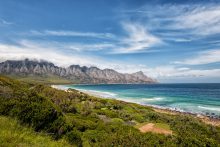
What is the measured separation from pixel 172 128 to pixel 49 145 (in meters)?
14.3

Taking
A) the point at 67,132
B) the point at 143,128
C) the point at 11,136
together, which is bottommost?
the point at 143,128

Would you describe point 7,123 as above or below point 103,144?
above

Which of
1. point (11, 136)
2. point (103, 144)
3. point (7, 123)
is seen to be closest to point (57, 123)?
point (103, 144)

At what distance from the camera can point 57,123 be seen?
1160 cm

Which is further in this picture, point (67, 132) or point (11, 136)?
point (67, 132)

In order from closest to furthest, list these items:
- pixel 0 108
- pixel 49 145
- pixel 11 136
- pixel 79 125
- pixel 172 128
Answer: pixel 11 136 → pixel 49 145 → pixel 0 108 → pixel 79 125 → pixel 172 128

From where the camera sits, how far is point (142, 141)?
39.5 ft

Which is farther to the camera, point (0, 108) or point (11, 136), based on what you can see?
point (0, 108)

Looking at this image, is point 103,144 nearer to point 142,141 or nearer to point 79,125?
point 142,141

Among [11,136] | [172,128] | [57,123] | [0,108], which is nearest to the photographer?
[11,136]

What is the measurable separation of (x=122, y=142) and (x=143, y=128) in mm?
9201

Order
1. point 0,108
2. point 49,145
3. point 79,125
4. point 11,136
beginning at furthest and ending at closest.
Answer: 1. point 79,125
2. point 0,108
3. point 49,145
4. point 11,136

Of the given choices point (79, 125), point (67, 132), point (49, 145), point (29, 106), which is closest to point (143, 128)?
point (79, 125)

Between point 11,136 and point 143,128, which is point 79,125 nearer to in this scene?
point 143,128
